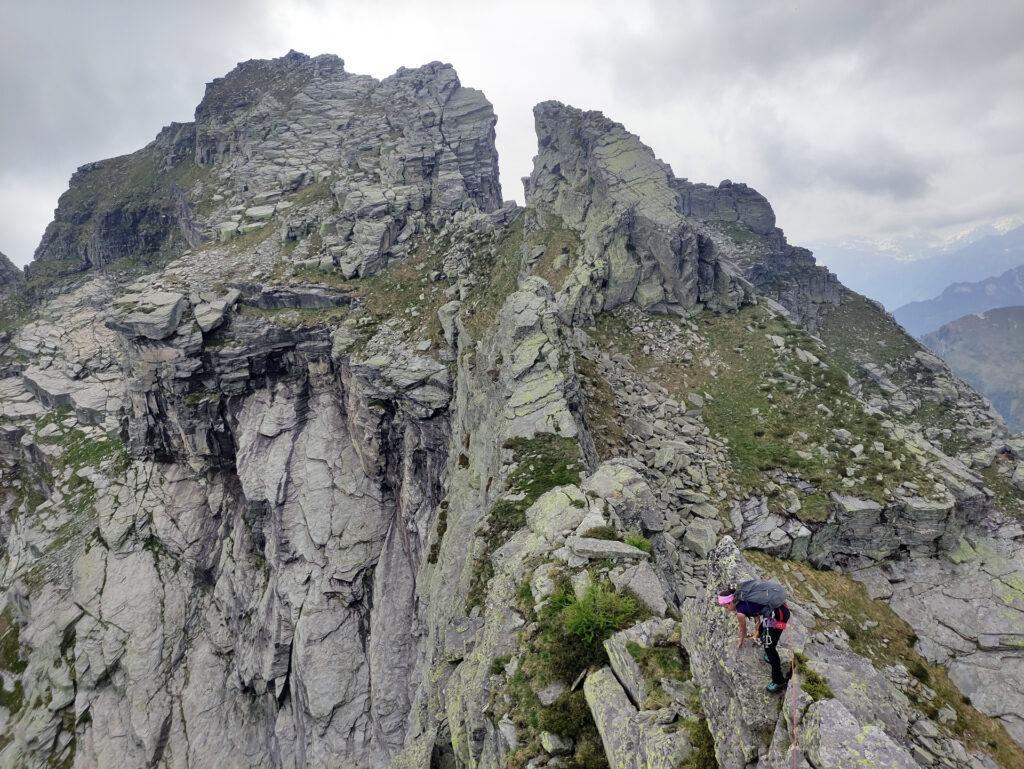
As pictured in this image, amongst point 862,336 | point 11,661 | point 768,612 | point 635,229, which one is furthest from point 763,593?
point 862,336

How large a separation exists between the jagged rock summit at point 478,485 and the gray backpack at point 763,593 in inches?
41.4

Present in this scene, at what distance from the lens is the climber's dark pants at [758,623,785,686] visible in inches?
255

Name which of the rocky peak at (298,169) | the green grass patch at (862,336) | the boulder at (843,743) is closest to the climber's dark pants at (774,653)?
the boulder at (843,743)

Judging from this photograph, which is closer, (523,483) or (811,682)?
(811,682)

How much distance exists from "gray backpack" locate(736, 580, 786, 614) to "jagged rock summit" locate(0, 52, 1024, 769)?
1.05 meters

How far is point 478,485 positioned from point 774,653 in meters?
18.2

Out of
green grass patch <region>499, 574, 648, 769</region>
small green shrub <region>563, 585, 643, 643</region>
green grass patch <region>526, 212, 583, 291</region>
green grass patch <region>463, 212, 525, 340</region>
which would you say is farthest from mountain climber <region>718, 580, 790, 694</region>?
green grass patch <region>526, 212, 583, 291</region>

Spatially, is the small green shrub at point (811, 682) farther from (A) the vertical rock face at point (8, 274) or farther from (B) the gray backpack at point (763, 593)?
(A) the vertical rock face at point (8, 274)

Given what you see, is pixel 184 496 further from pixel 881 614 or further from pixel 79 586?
pixel 881 614

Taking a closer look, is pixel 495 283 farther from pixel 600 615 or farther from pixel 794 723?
pixel 794 723

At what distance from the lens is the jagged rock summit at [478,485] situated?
1073cm

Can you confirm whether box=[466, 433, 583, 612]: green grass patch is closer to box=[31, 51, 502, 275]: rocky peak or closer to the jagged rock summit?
the jagged rock summit

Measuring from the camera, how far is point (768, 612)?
6.70 m

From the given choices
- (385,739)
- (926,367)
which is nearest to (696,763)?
(385,739)
